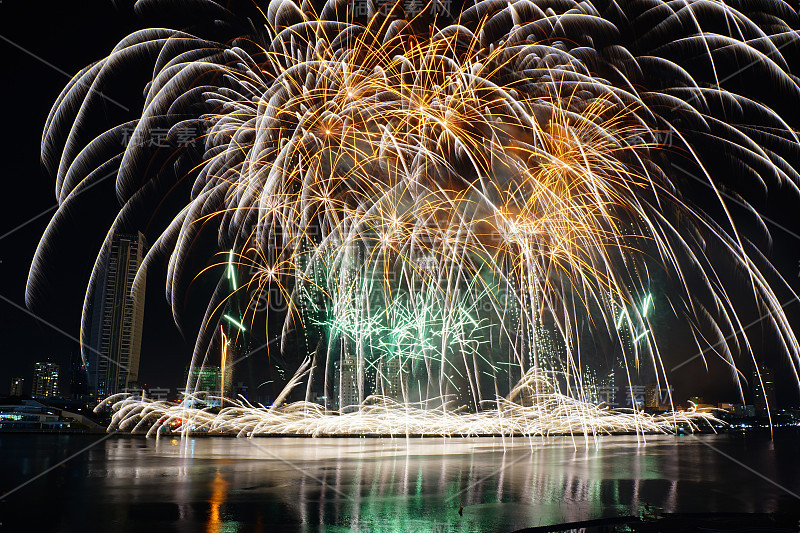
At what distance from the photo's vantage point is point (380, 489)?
43.1ft

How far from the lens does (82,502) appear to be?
11.4 meters

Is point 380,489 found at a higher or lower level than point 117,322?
lower

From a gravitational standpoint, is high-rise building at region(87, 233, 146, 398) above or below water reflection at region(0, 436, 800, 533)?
above

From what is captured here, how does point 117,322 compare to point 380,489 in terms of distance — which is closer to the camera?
point 380,489

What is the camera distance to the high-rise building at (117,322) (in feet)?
242

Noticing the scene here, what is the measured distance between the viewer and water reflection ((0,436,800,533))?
32.8 ft

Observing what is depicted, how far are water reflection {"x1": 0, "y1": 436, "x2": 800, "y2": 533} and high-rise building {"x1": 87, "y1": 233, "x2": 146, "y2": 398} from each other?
54.6 m

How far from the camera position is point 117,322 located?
8681 cm

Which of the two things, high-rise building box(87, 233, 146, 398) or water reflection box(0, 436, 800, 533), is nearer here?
water reflection box(0, 436, 800, 533)

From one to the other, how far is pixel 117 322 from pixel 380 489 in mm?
Answer: 84352

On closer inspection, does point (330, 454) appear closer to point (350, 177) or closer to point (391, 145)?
point (350, 177)

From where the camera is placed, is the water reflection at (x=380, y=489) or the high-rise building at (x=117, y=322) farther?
the high-rise building at (x=117, y=322)

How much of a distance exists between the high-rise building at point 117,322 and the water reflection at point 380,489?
54.6 m

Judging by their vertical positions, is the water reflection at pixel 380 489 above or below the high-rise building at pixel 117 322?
below
